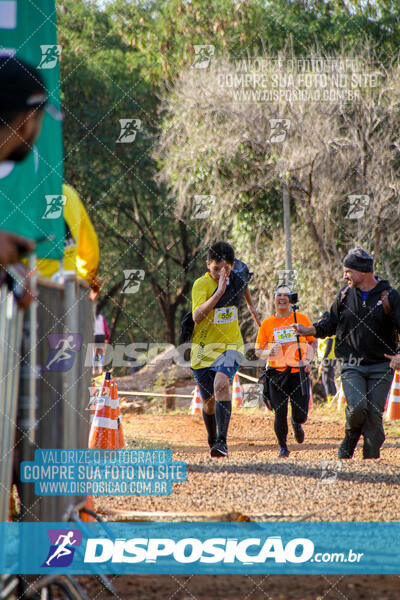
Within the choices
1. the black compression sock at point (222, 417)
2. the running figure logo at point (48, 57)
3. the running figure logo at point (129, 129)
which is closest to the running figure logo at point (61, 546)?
the running figure logo at point (48, 57)

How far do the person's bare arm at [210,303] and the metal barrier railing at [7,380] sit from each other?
532 centimetres

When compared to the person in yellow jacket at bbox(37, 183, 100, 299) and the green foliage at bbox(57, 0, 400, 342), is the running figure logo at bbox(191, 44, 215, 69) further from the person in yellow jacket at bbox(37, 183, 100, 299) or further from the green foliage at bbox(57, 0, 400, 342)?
the person in yellow jacket at bbox(37, 183, 100, 299)

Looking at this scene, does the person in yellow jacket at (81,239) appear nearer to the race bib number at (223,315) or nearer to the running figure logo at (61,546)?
the running figure logo at (61,546)

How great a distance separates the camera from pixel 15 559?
3244 mm

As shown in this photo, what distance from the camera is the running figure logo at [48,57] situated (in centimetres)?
479

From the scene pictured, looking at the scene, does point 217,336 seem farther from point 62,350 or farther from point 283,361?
point 62,350

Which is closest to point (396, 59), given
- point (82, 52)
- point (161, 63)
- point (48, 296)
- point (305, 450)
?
point (161, 63)

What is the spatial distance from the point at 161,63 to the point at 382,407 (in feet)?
58.2

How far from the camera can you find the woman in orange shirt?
30.0 feet

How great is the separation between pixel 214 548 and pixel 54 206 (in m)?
1.88

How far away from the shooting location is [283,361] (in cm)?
923

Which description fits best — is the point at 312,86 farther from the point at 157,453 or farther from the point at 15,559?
the point at 15,559

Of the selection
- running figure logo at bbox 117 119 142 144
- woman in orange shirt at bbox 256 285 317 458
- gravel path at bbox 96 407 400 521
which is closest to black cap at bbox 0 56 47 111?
gravel path at bbox 96 407 400 521

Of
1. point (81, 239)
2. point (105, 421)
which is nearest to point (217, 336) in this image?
point (105, 421)
